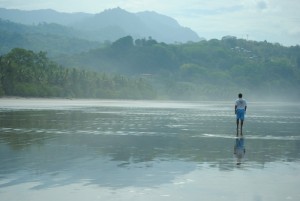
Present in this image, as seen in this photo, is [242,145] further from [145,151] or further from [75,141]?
[75,141]

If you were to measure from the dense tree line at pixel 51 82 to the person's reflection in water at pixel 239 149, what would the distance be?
81063mm


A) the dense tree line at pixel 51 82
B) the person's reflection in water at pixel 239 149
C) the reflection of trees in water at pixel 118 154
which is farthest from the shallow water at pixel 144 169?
the dense tree line at pixel 51 82

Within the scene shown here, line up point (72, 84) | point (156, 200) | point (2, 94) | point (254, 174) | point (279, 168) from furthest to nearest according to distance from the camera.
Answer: point (72, 84) < point (2, 94) < point (279, 168) < point (254, 174) < point (156, 200)

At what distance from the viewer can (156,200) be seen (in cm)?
959

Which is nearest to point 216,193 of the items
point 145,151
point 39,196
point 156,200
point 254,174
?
point 156,200

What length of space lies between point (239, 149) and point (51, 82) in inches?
4189

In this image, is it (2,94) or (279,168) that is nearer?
(279,168)

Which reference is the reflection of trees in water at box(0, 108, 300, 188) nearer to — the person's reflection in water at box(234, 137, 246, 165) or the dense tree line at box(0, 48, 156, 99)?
the person's reflection in water at box(234, 137, 246, 165)

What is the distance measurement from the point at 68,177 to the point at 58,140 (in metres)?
9.34

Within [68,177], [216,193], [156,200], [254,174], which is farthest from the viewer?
[254,174]

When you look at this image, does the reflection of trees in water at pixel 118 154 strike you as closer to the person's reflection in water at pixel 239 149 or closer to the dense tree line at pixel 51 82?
the person's reflection in water at pixel 239 149

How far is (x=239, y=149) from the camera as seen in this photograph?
18969mm

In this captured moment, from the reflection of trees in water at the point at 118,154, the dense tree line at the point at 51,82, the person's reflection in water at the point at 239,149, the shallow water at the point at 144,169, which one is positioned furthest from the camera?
the dense tree line at the point at 51,82

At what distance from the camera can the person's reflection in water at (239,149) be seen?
53.3 ft
